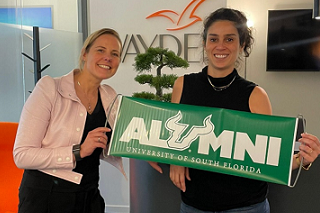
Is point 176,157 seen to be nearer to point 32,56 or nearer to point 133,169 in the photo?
point 133,169

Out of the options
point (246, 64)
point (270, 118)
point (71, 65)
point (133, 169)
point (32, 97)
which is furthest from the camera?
point (246, 64)

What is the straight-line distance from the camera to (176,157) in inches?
52.9

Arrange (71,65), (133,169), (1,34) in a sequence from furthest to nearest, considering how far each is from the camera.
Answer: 1. (71,65)
2. (1,34)
3. (133,169)

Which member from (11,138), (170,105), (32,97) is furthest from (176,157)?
(11,138)

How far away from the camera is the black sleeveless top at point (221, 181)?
4.35 ft

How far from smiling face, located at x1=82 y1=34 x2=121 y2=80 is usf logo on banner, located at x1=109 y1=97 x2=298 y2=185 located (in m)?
0.23

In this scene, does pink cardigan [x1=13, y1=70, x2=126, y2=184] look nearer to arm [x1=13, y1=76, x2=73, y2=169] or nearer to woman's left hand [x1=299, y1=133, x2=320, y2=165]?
arm [x1=13, y1=76, x2=73, y2=169]

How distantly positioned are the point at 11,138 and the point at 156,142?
124 cm

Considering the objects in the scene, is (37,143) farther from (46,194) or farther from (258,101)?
(258,101)

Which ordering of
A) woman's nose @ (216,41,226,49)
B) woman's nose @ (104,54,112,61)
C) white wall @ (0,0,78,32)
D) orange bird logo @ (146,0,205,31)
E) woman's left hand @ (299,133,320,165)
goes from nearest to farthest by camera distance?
woman's left hand @ (299,133,320,165) → woman's nose @ (216,41,226,49) → woman's nose @ (104,54,112,61) → orange bird logo @ (146,0,205,31) → white wall @ (0,0,78,32)

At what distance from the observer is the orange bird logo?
373 cm

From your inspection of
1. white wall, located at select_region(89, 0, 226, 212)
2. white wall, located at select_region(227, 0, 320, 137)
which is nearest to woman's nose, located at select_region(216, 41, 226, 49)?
white wall, located at select_region(89, 0, 226, 212)

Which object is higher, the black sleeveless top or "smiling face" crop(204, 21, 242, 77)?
"smiling face" crop(204, 21, 242, 77)

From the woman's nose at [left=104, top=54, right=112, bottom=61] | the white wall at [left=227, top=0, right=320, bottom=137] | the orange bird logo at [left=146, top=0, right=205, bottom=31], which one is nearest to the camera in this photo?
the woman's nose at [left=104, top=54, right=112, bottom=61]
